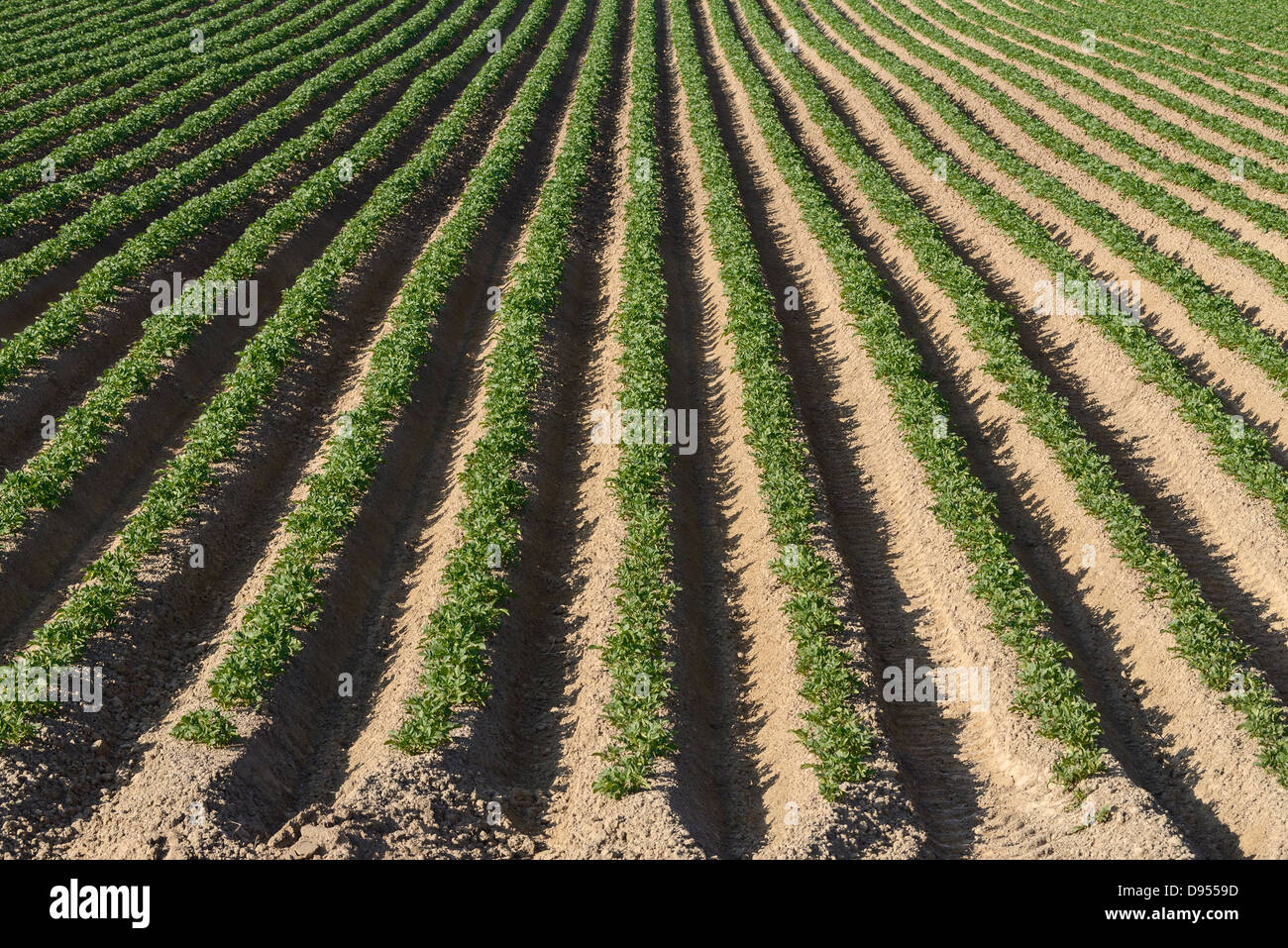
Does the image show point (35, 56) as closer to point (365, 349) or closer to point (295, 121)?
point (295, 121)

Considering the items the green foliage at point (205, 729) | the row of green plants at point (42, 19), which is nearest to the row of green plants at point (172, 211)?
the green foliage at point (205, 729)

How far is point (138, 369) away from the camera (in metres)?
16.2

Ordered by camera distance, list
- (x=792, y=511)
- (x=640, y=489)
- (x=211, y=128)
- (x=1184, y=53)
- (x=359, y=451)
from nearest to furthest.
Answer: (x=792, y=511) < (x=640, y=489) < (x=359, y=451) < (x=211, y=128) < (x=1184, y=53)

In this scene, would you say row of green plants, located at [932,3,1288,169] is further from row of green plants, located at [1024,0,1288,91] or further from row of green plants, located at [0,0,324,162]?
row of green plants, located at [0,0,324,162]

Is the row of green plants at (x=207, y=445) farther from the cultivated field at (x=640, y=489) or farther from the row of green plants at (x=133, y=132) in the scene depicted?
the row of green plants at (x=133, y=132)

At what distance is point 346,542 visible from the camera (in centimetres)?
1297

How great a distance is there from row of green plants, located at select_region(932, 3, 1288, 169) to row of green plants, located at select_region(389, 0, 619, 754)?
1954cm

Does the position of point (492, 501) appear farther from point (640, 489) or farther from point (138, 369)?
point (138, 369)

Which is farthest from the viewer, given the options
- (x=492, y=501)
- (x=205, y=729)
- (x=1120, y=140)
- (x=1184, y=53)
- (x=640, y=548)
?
(x=1184, y=53)

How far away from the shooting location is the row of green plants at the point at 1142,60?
101 feet

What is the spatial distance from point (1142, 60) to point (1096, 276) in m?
21.5

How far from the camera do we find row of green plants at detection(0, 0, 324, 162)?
26.0m

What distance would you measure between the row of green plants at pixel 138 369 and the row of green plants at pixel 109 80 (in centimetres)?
959

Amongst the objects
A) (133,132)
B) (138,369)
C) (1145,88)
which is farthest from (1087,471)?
(133,132)
